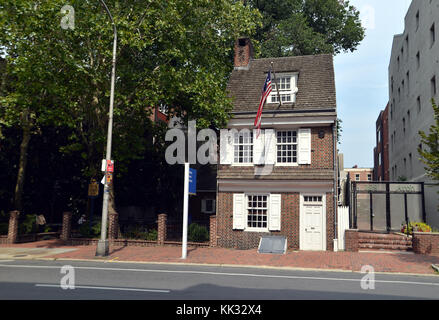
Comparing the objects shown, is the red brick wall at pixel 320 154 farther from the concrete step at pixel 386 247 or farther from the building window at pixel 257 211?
the concrete step at pixel 386 247

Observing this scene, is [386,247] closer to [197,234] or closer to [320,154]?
[320,154]

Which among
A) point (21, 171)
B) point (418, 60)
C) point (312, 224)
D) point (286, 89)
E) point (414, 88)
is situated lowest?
point (312, 224)

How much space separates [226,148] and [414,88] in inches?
740

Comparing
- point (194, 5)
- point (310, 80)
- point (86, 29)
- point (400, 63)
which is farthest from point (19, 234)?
point (400, 63)

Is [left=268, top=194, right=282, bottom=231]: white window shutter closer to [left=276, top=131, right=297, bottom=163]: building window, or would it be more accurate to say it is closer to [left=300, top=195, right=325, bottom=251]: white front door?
[left=300, top=195, right=325, bottom=251]: white front door

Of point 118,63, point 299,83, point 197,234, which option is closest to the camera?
point 197,234

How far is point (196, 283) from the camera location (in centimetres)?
1075

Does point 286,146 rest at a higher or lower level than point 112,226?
higher

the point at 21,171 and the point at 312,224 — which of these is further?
the point at 21,171

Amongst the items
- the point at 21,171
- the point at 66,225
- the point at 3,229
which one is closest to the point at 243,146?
the point at 66,225

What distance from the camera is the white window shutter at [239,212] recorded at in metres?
20.8

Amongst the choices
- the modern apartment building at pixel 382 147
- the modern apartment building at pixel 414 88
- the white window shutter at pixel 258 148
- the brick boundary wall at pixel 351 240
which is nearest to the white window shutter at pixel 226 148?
the white window shutter at pixel 258 148

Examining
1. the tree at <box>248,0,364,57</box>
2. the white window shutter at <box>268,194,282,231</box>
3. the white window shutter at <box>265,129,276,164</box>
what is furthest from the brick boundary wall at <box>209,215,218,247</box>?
the tree at <box>248,0,364,57</box>

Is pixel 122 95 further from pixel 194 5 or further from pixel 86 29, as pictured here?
pixel 194 5
